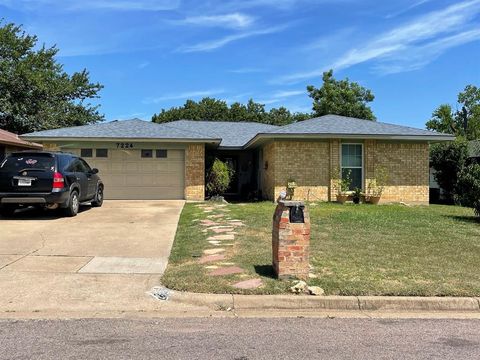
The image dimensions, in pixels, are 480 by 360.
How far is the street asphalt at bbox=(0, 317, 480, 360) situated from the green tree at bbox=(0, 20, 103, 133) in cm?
3085

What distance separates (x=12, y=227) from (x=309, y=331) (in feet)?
27.8

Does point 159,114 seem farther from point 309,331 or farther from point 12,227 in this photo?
point 309,331

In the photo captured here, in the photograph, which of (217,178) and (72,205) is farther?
(217,178)

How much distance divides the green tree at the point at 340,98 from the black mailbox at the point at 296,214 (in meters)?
39.8

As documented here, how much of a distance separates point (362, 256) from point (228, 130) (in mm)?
19193

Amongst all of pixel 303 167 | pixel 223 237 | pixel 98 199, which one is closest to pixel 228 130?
pixel 303 167

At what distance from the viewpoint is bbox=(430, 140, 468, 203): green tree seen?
74.1ft

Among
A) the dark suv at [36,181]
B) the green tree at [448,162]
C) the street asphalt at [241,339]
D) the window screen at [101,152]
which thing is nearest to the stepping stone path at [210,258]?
the street asphalt at [241,339]

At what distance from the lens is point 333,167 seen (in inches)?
723

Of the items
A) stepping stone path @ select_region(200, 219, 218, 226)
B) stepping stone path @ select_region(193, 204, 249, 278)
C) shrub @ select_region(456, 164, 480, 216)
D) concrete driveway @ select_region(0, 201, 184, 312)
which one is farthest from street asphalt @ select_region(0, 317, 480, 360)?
shrub @ select_region(456, 164, 480, 216)

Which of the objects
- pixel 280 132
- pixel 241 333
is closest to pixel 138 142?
pixel 280 132

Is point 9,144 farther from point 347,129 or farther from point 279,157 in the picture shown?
point 347,129

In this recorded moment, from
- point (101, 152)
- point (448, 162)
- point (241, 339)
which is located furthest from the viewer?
point (448, 162)

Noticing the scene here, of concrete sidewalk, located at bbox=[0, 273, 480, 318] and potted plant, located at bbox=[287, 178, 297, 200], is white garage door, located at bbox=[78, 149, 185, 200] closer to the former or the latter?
potted plant, located at bbox=[287, 178, 297, 200]
